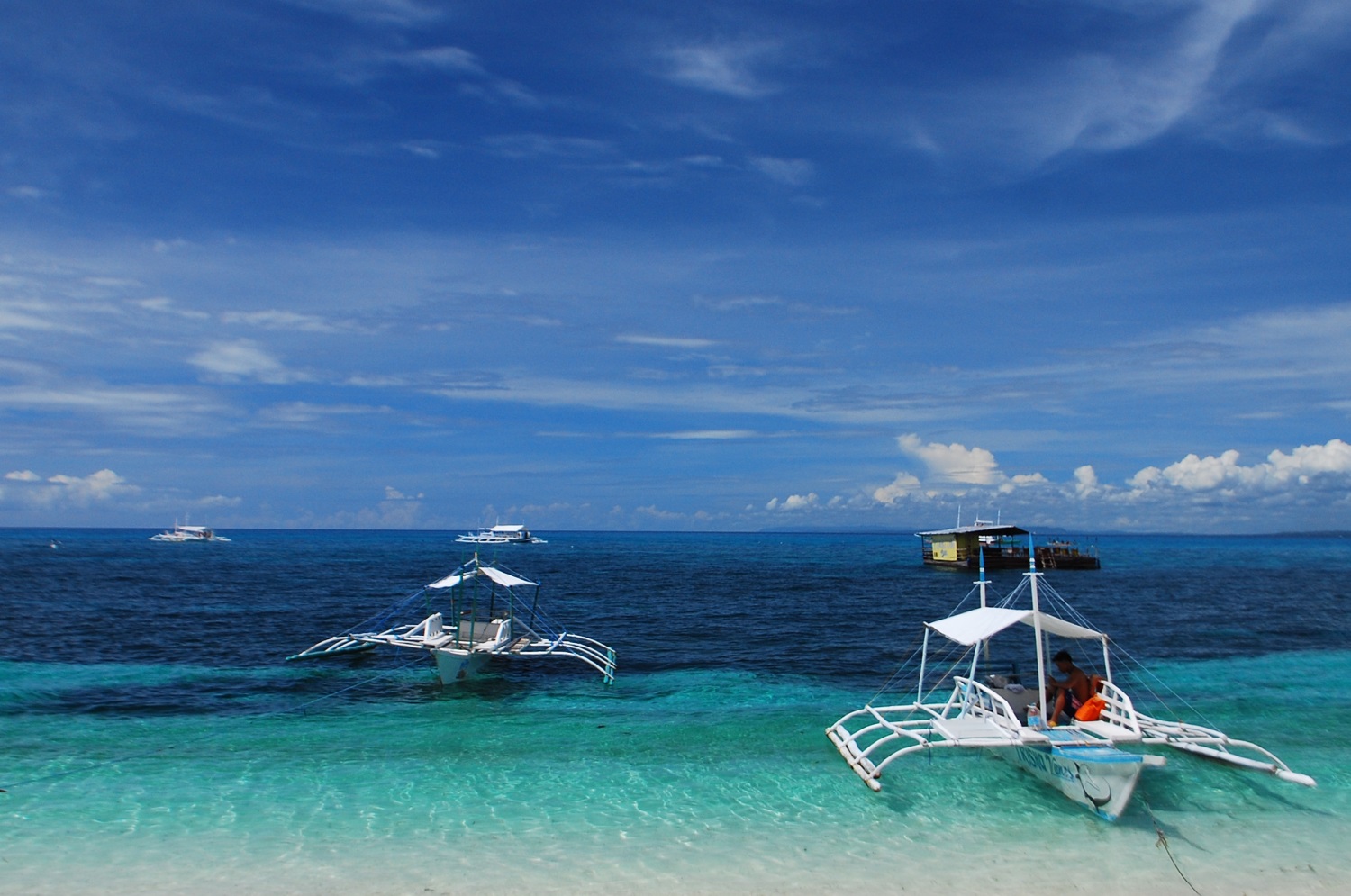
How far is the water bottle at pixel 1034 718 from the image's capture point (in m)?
15.2

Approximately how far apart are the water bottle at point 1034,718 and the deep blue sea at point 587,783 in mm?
1178

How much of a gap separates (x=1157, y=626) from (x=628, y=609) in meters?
26.7

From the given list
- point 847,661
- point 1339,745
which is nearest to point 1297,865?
point 1339,745

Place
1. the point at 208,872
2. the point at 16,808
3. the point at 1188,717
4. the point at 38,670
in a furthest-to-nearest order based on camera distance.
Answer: the point at 38,670
the point at 1188,717
the point at 16,808
the point at 208,872

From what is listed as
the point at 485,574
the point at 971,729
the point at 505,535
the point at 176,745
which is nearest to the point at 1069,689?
the point at 971,729

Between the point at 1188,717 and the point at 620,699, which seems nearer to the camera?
the point at 1188,717

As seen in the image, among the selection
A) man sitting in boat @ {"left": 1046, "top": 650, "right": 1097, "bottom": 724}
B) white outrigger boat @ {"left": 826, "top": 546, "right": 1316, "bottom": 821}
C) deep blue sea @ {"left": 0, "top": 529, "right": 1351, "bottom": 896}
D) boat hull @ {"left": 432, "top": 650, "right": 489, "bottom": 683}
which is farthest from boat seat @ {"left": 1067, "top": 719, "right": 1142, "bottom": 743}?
boat hull @ {"left": 432, "top": 650, "right": 489, "bottom": 683}

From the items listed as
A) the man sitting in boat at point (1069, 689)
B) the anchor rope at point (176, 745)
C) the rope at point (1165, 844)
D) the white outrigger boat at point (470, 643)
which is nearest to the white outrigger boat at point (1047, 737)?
the man sitting in boat at point (1069, 689)

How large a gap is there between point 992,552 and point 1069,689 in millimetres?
65223

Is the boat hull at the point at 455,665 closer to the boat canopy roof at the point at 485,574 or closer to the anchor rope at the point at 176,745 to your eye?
the boat canopy roof at the point at 485,574

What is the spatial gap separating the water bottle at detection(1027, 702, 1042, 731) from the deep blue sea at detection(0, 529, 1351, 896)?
1.18 meters

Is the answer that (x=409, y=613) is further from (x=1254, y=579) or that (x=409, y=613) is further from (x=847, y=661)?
(x=1254, y=579)

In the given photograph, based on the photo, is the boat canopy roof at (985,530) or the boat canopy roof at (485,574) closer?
the boat canopy roof at (485,574)

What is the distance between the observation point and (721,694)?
78.8ft
